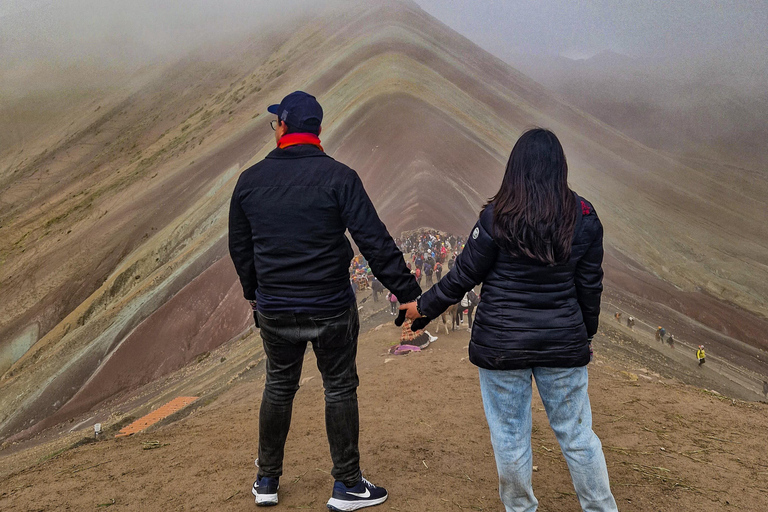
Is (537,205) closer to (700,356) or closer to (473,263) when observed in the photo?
(473,263)

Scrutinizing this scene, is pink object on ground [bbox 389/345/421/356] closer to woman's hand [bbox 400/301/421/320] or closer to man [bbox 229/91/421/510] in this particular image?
man [bbox 229/91/421/510]

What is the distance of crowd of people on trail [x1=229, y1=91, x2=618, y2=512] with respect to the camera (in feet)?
8.35

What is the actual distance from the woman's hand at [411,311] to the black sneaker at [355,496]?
103cm

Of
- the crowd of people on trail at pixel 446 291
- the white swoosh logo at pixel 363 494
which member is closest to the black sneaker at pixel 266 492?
the crowd of people on trail at pixel 446 291

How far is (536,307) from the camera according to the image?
255 cm

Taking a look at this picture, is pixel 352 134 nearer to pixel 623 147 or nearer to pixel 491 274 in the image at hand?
pixel 491 274

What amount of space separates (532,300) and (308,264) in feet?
3.79

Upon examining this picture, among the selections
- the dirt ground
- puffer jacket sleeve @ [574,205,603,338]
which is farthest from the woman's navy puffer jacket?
the dirt ground

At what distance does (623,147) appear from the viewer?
51094 millimetres

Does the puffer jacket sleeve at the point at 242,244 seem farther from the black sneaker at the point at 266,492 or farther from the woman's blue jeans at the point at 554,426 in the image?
the woman's blue jeans at the point at 554,426

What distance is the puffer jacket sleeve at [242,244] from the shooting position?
10.1 ft

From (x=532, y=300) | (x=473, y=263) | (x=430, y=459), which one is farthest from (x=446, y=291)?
(x=430, y=459)

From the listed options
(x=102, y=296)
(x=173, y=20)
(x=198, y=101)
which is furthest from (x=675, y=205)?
(x=173, y=20)

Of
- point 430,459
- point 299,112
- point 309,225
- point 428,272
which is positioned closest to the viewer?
point 309,225
